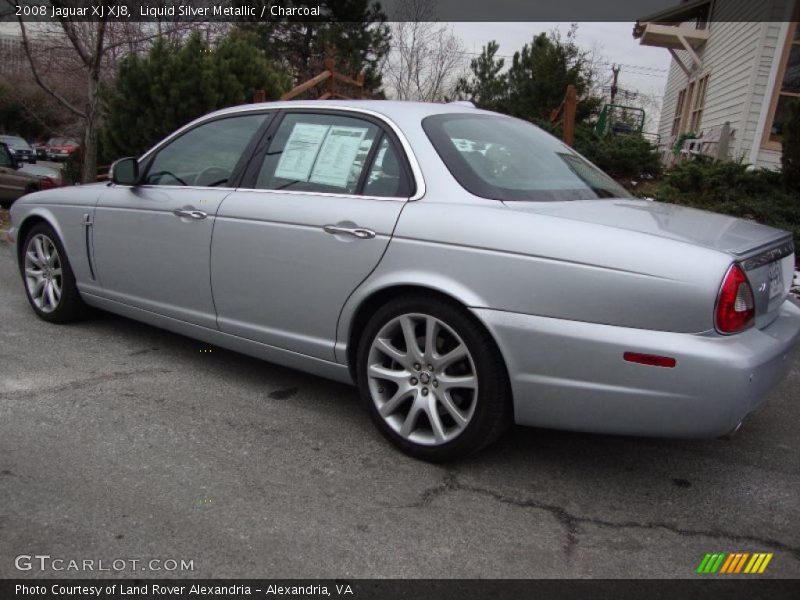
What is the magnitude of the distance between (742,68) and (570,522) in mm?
11830

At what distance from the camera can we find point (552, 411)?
105 inches

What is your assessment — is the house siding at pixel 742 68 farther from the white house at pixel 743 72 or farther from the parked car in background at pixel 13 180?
the parked car in background at pixel 13 180

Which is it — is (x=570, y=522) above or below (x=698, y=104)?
below

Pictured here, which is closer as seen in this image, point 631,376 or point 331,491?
point 631,376

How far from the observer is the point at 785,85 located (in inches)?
432

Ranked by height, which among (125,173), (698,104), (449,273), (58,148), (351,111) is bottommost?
(58,148)

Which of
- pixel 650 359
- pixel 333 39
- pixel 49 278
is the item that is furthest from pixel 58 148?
pixel 650 359

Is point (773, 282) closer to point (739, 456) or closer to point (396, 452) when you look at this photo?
point (739, 456)

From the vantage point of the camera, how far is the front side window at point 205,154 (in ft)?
12.6

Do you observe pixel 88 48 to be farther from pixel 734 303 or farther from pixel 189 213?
pixel 734 303

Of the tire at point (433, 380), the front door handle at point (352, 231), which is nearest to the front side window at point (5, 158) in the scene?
the front door handle at point (352, 231)

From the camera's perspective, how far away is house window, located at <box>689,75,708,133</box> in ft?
52.1

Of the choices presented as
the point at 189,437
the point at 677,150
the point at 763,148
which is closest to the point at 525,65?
the point at 677,150

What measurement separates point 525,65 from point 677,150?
649cm
